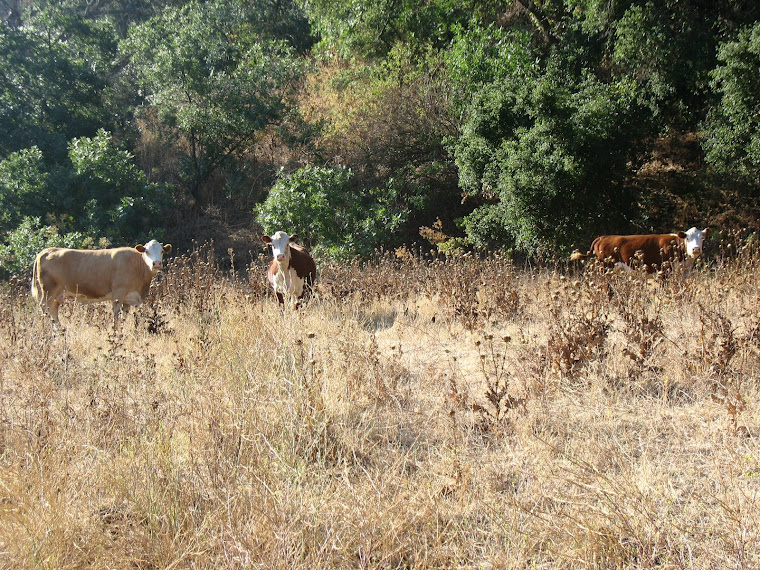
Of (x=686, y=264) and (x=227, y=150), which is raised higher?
(x=227, y=150)

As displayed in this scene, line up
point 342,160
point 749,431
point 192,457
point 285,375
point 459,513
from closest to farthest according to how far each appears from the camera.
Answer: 1. point 459,513
2. point 192,457
3. point 749,431
4. point 285,375
5. point 342,160

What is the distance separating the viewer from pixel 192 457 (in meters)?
3.24

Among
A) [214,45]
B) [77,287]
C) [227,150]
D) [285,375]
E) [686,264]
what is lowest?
[77,287]

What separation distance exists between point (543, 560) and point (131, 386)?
113 inches

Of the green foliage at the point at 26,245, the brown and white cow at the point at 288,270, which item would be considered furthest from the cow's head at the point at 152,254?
the green foliage at the point at 26,245

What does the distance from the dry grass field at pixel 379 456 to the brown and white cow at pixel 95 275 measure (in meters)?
3.51

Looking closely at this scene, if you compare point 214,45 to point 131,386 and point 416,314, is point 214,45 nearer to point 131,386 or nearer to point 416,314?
point 416,314

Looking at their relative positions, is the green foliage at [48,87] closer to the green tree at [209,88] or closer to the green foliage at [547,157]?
the green tree at [209,88]

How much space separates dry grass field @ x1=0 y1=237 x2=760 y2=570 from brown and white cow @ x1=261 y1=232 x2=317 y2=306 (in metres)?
2.90

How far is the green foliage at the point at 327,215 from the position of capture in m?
14.1

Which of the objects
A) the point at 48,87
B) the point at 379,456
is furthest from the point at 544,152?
the point at 48,87

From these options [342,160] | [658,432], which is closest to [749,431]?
[658,432]

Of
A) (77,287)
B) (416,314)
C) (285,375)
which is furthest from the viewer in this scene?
(77,287)

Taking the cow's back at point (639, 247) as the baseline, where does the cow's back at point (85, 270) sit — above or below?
below
